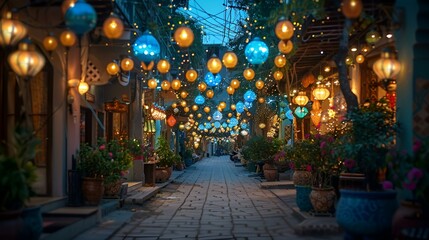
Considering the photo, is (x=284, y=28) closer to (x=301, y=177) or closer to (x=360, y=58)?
(x=360, y=58)

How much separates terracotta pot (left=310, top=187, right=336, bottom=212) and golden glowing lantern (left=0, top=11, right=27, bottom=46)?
6994mm

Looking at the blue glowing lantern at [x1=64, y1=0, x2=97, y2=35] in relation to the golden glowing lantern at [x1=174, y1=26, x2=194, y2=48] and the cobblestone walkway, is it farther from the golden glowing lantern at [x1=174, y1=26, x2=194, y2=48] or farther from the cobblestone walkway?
the cobblestone walkway

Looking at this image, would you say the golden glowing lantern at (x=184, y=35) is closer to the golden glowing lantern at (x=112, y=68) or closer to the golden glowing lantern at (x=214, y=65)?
the golden glowing lantern at (x=214, y=65)

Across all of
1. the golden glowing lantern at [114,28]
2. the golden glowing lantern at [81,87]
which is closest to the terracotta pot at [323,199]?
the golden glowing lantern at [114,28]

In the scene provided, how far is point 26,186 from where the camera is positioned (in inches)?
304

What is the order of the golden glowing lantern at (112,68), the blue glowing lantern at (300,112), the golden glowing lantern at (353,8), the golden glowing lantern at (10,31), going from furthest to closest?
the blue glowing lantern at (300,112) → the golden glowing lantern at (112,68) → the golden glowing lantern at (10,31) → the golden glowing lantern at (353,8)

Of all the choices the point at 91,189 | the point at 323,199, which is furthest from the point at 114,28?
the point at 323,199

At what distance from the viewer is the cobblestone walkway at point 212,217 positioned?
11.2m

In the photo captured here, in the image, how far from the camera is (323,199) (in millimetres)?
11945

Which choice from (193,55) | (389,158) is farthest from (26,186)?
(193,55)

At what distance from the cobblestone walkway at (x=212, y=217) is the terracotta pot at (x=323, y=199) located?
708mm

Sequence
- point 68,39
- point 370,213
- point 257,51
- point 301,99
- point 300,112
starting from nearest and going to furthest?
point 370,213, point 68,39, point 257,51, point 301,99, point 300,112

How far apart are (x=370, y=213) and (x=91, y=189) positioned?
7.11m

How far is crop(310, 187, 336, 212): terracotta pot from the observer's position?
39.2ft
